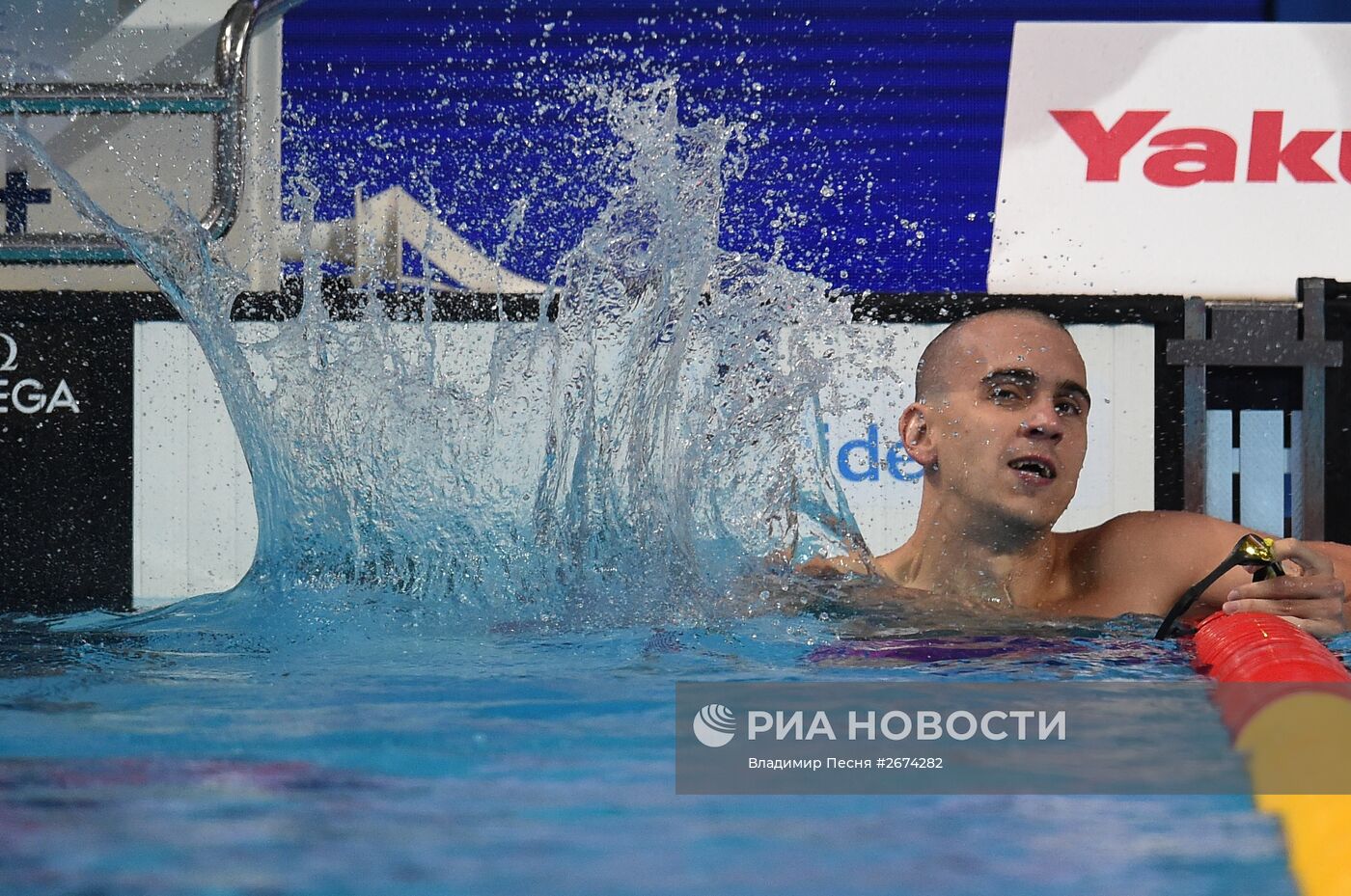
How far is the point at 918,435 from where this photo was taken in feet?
8.43

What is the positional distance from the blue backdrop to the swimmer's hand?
249 centimetres

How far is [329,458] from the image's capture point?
9.05 feet

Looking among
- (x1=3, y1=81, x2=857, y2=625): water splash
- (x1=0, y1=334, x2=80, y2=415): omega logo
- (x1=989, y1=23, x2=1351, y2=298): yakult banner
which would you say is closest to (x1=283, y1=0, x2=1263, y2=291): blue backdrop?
(x1=989, y1=23, x2=1351, y2=298): yakult banner

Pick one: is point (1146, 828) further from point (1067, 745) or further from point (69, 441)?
point (69, 441)

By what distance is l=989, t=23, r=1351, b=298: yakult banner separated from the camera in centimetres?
→ 405

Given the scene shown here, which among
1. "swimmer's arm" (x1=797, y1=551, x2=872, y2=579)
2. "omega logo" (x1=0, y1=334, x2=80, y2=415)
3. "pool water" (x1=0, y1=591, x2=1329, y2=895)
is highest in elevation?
"omega logo" (x1=0, y1=334, x2=80, y2=415)

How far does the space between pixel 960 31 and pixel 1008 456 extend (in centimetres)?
257

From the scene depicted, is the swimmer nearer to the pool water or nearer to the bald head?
the bald head

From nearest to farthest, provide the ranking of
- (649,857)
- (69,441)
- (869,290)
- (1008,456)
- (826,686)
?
(649,857) < (826,686) < (1008,456) < (69,441) < (869,290)

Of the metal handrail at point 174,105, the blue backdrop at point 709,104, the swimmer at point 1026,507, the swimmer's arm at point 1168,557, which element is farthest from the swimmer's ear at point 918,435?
the metal handrail at point 174,105

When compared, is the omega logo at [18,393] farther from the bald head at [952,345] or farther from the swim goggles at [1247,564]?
the swim goggles at [1247,564]

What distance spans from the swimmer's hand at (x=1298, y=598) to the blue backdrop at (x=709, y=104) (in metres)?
2.49

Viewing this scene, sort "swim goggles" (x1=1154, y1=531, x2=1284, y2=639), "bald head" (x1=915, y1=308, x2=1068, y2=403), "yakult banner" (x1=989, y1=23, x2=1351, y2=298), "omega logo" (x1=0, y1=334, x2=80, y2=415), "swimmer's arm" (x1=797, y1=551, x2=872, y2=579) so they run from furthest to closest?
1. "yakult banner" (x1=989, y1=23, x2=1351, y2=298)
2. "omega logo" (x1=0, y1=334, x2=80, y2=415)
3. "swimmer's arm" (x1=797, y1=551, x2=872, y2=579)
4. "bald head" (x1=915, y1=308, x2=1068, y2=403)
5. "swim goggles" (x1=1154, y1=531, x2=1284, y2=639)

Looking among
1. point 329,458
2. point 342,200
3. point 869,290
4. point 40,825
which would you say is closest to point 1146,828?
point 40,825
